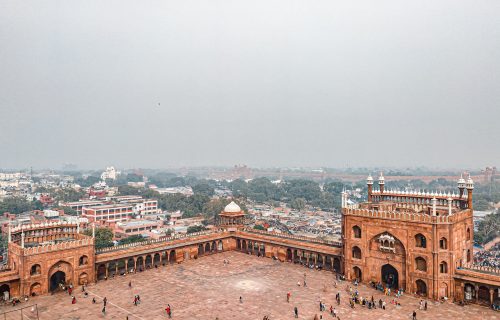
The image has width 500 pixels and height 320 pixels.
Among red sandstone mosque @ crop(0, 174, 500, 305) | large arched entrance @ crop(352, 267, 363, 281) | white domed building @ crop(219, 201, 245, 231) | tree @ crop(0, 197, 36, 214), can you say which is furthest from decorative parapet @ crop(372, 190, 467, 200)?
tree @ crop(0, 197, 36, 214)

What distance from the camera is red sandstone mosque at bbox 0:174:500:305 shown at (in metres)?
32.9

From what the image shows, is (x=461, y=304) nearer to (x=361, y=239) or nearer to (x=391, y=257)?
(x=391, y=257)

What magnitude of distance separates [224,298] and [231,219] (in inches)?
788

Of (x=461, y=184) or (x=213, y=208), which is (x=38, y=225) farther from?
(x=213, y=208)

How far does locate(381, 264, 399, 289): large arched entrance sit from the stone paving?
1.85 m

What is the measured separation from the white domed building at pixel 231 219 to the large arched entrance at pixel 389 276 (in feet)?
70.1

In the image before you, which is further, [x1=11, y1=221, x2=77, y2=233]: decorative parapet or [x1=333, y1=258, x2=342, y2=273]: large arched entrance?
[x1=333, y1=258, x2=342, y2=273]: large arched entrance

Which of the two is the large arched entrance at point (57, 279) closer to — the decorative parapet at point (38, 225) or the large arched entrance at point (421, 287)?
the decorative parapet at point (38, 225)

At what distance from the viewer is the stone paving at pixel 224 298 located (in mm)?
30141

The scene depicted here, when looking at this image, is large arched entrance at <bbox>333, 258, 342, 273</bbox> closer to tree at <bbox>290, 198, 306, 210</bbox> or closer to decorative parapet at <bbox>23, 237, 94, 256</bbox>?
decorative parapet at <bbox>23, 237, 94, 256</bbox>

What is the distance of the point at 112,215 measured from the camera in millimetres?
106000

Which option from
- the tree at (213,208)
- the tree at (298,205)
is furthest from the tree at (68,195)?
the tree at (298,205)

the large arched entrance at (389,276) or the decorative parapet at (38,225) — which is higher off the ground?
the decorative parapet at (38,225)

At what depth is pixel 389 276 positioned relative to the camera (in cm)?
3675
